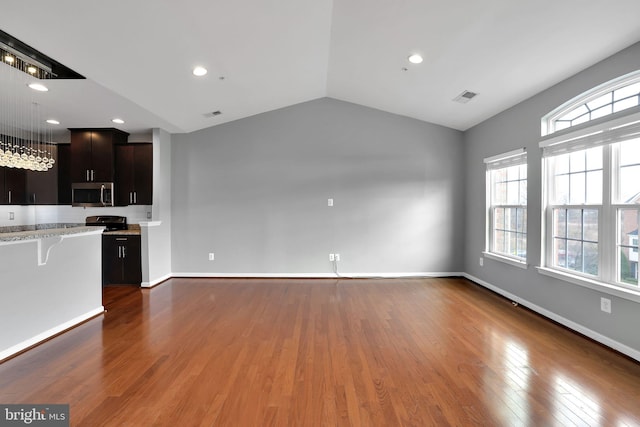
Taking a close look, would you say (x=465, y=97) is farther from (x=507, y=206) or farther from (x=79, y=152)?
(x=79, y=152)

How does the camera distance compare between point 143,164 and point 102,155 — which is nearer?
point 102,155

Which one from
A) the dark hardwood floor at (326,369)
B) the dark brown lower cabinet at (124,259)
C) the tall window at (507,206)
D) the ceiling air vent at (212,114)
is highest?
the ceiling air vent at (212,114)

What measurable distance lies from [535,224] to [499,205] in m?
0.90

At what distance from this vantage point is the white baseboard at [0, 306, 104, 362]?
2.63 meters

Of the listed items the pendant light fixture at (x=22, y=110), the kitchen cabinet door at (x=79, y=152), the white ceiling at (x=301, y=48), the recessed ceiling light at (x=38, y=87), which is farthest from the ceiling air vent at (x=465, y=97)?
the kitchen cabinet door at (x=79, y=152)

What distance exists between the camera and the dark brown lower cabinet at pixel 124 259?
4992 millimetres

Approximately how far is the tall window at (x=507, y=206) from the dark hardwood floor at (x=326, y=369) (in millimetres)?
954

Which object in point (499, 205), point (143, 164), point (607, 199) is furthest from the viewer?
point (143, 164)

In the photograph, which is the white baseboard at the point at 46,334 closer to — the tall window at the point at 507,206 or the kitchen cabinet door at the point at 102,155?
the kitchen cabinet door at the point at 102,155

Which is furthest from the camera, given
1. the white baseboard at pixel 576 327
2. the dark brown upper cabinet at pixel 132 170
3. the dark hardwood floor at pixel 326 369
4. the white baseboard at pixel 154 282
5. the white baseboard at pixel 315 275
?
the white baseboard at pixel 315 275

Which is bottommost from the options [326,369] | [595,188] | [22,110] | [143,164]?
[326,369]

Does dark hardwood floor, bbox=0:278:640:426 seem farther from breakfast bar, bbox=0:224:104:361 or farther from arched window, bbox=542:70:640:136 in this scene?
arched window, bbox=542:70:640:136

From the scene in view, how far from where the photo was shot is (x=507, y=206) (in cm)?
444

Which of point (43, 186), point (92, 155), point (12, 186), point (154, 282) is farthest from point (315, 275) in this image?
point (12, 186)
